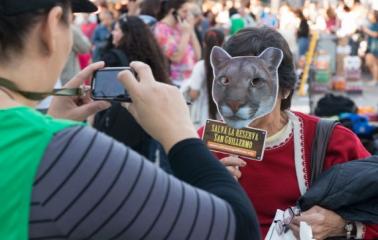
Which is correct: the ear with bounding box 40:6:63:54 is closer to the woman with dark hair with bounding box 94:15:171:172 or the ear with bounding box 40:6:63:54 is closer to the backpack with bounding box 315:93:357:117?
the woman with dark hair with bounding box 94:15:171:172

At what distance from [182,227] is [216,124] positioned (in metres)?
1.00

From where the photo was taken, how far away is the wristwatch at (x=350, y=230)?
208cm

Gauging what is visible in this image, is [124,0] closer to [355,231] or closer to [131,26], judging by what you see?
[131,26]

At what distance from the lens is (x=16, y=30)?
1154 millimetres

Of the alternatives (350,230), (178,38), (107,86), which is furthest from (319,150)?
(178,38)

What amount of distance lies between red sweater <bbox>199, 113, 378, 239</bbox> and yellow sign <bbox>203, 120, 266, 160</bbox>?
6.2 inches

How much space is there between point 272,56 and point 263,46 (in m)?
0.07

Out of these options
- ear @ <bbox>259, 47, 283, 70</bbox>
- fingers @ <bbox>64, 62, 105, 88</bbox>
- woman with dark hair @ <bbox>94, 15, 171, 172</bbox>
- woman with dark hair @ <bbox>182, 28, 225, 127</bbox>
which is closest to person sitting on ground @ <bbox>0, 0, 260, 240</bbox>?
fingers @ <bbox>64, 62, 105, 88</bbox>

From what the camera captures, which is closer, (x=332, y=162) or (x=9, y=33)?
(x=9, y=33)

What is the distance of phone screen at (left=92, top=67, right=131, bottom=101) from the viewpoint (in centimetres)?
152

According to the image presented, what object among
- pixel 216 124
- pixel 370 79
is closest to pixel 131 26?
pixel 216 124

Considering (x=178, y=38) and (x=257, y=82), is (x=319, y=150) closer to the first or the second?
(x=257, y=82)

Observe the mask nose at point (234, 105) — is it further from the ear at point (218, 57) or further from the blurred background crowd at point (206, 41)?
the blurred background crowd at point (206, 41)

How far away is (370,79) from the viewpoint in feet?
48.0
